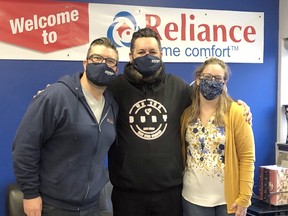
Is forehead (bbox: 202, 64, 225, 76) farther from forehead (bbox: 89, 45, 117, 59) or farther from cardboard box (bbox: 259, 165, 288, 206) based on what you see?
cardboard box (bbox: 259, 165, 288, 206)

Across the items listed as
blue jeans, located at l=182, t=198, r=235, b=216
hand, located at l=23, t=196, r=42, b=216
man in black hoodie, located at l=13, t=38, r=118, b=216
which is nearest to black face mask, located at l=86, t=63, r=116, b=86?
man in black hoodie, located at l=13, t=38, r=118, b=216

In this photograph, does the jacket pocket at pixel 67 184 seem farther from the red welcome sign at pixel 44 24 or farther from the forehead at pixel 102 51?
the red welcome sign at pixel 44 24

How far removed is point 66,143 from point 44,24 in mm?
1478

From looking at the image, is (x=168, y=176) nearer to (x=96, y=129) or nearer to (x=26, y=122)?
(x=96, y=129)

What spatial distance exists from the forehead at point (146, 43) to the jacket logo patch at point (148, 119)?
0.95ft

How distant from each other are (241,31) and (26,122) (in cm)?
242

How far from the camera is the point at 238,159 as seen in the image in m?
2.00

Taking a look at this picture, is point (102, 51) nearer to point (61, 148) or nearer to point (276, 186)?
point (61, 148)

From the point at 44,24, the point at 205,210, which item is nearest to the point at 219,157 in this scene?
the point at 205,210

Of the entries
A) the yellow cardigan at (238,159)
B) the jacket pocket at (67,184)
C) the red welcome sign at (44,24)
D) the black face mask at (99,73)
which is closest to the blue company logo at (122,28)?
the red welcome sign at (44,24)

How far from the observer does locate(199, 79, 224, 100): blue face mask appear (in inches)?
77.7

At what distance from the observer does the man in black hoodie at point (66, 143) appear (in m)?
1.72

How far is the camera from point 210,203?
1.98m

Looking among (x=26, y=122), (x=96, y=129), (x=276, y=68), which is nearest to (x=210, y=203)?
(x=96, y=129)
